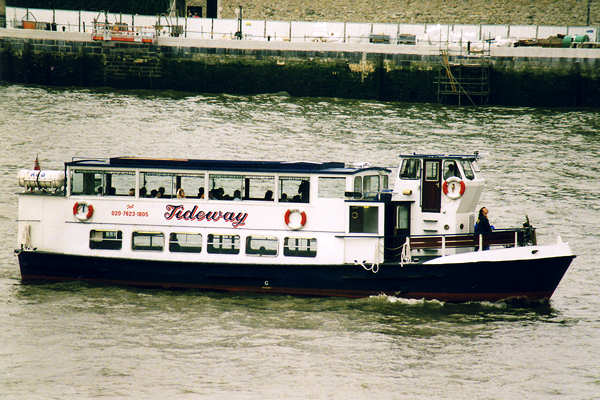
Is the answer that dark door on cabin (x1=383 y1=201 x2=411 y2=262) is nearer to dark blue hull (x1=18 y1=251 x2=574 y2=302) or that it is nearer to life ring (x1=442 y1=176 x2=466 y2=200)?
dark blue hull (x1=18 y1=251 x2=574 y2=302)

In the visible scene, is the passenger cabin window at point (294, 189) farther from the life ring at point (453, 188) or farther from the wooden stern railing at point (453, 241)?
the life ring at point (453, 188)

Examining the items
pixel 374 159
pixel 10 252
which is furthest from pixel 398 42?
pixel 10 252

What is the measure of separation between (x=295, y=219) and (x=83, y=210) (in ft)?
15.2

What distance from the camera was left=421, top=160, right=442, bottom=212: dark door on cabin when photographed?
22422mm

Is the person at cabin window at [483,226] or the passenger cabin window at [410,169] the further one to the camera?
the passenger cabin window at [410,169]

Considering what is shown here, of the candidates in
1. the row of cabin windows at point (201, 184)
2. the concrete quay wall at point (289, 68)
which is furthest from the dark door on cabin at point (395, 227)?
the concrete quay wall at point (289, 68)

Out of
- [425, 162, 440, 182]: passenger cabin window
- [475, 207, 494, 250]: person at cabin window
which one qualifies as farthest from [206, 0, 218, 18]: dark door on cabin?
[475, 207, 494, 250]: person at cabin window

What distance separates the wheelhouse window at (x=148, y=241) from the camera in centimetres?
2309

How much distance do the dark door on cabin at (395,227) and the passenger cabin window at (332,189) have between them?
0.98 meters

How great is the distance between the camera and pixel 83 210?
23.3 meters

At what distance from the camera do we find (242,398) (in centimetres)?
1742

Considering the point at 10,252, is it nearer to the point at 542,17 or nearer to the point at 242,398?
the point at 242,398

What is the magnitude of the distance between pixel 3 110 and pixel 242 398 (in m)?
31.6

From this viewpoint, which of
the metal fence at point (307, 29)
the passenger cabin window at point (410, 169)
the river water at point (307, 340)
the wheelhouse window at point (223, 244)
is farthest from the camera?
the metal fence at point (307, 29)
